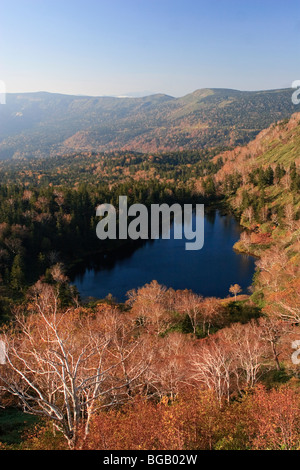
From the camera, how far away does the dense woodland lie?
11.5 metres

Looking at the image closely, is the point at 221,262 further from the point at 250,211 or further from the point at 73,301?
the point at 73,301

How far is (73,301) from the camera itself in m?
41.0

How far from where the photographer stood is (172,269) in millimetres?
60625

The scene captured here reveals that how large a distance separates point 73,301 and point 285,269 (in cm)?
3075

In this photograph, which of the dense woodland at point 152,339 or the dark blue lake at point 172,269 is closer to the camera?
the dense woodland at point 152,339

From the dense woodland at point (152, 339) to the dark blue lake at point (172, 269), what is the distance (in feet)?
13.0

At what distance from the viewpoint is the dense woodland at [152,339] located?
37.6 feet

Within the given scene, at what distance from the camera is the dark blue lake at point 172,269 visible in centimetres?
5284

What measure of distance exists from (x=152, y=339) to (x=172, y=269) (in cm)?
3212

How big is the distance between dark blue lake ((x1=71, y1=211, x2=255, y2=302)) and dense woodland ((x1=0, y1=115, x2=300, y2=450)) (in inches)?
156

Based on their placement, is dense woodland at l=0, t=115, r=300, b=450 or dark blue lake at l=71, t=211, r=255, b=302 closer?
dense woodland at l=0, t=115, r=300, b=450

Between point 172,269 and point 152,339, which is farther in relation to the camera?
point 172,269

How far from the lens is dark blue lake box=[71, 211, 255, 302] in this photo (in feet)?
173
